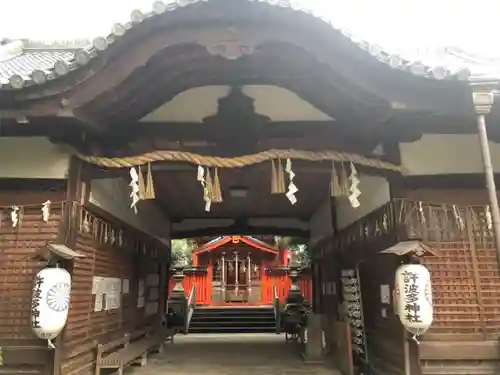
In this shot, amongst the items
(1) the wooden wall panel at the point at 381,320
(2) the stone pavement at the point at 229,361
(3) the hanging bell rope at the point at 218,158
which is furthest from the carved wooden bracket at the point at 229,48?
(2) the stone pavement at the point at 229,361

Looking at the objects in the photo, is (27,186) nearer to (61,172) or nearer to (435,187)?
(61,172)

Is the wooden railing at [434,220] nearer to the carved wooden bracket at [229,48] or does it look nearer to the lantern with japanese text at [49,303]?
the carved wooden bracket at [229,48]

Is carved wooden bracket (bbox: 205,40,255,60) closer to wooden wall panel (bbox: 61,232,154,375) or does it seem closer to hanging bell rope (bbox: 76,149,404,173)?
hanging bell rope (bbox: 76,149,404,173)

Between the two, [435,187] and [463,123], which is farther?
[435,187]

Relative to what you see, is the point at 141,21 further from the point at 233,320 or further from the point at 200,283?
the point at 200,283

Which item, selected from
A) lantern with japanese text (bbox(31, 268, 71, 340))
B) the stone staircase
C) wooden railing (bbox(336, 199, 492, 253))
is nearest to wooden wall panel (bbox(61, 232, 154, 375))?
lantern with japanese text (bbox(31, 268, 71, 340))

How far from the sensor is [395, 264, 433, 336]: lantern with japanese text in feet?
18.5

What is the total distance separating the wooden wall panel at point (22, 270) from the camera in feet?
18.6

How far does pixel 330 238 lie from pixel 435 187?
5.10 meters

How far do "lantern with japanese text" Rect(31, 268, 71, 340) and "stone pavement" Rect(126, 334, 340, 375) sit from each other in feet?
11.6

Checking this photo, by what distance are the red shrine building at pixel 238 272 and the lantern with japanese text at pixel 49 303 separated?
2086 centimetres

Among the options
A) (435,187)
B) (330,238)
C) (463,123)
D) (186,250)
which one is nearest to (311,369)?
(330,238)

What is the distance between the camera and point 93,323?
7.05 meters

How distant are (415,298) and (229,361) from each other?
218 inches
